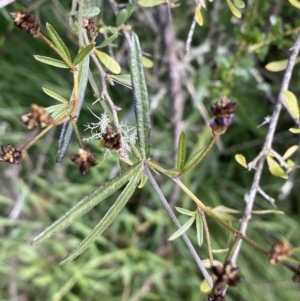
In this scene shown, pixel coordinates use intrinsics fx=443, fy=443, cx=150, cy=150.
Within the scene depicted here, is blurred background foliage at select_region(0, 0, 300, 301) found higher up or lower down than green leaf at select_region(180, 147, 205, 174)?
lower down

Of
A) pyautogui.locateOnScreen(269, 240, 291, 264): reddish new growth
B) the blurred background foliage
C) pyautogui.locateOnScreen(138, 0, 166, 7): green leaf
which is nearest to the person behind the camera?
pyautogui.locateOnScreen(269, 240, 291, 264): reddish new growth

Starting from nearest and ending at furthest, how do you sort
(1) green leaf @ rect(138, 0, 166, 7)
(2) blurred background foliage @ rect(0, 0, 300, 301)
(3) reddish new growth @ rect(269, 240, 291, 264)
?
(3) reddish new growth @ rect(269, 240, 291, 264), (1) green leaf @ rect(138, 0, 166, 7), (2) blurred background foliage @ rect(0, 0, 300, 301)

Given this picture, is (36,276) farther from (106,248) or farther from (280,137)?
(280,137)

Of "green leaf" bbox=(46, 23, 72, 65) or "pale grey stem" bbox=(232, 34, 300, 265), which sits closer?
"green leaf" bbox=(46, 23, 72, 65)

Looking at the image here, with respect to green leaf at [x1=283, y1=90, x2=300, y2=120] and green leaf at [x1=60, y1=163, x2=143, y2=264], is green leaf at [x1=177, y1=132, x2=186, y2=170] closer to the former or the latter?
green leaf at [x1=60, y1=163, x2=143, y2=264]

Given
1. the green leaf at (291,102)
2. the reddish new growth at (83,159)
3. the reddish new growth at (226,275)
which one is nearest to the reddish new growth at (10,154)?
the reddish new growth at (83,159)

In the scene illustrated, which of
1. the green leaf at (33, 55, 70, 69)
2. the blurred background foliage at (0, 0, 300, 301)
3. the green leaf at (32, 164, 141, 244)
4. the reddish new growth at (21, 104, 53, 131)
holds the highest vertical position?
the reddish new growth at (21, 104, 53, 131)

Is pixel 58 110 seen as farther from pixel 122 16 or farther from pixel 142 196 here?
pixel 142 196

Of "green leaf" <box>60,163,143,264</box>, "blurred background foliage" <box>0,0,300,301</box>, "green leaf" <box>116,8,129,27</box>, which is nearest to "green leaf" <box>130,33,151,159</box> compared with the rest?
"green leaf" <box>60,163,143,264</box>
